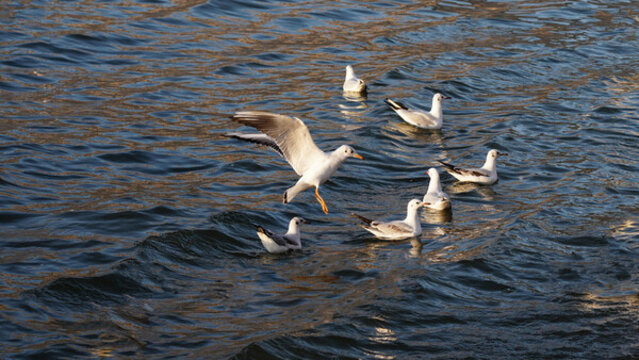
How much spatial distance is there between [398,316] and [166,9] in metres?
15.8

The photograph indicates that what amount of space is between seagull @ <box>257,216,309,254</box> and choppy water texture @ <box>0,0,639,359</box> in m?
0.12

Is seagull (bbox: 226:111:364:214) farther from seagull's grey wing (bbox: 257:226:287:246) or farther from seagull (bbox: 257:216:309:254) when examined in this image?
seagull's grey wing (bbox: 257:226:287:246)

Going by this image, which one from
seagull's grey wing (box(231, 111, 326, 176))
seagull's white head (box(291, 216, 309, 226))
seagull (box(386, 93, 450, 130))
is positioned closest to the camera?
seagull's grey wing (box(231, 111, 326, 176))

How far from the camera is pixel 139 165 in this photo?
14297 mm

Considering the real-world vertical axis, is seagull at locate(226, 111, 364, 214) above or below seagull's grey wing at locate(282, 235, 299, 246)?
above

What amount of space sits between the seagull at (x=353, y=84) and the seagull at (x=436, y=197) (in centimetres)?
582

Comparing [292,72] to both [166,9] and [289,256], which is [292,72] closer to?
[166,9]

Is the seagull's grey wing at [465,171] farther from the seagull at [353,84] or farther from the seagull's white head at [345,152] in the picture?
the seagull at [353,84]

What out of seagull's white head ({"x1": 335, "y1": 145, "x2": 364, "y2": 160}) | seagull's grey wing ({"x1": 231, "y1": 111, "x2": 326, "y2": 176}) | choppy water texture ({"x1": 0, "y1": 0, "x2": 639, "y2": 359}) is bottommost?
choppy water texture ({"x1": 0, "y1": 0, "x2": 639, "y2": 359})

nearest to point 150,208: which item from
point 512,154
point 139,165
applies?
point 139,165

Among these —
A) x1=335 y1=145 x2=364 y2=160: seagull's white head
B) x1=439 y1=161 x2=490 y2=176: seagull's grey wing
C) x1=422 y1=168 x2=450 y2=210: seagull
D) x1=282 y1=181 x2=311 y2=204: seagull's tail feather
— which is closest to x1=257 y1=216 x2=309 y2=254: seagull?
x1=282 y1=181 x2=311 y2=204: seagull's tail feather

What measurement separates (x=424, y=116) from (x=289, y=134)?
A: 6.41m

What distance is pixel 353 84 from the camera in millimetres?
19047

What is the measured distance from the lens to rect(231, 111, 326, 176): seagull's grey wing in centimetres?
1053
